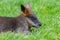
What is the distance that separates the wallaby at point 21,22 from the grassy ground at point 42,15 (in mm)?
219

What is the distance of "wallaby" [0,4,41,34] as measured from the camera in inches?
343

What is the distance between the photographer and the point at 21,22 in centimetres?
893

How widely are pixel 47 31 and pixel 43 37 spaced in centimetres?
52

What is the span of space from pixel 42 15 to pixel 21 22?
155 centimetres

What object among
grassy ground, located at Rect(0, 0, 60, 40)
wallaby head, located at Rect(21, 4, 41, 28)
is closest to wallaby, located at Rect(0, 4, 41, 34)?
wallaby head, located at Rect(21, 4, 41, 28)

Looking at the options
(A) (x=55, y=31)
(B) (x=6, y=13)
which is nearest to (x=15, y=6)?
(B) (x=6, y=13)

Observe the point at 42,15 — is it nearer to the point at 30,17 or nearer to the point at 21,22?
the point at 30,17

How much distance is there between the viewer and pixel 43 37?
318 inches

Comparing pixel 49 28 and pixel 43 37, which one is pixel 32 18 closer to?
pixel 49 28

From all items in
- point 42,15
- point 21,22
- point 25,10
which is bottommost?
point 42,15

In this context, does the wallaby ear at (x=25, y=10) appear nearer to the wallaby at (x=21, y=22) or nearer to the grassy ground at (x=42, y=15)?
the wallaby at (x=21, y=22)

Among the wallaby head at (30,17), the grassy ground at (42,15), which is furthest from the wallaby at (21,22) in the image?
the grassy ground at (42,15)

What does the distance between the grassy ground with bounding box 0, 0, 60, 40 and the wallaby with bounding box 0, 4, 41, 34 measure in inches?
8.6

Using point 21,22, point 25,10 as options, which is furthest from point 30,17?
point 21,22
